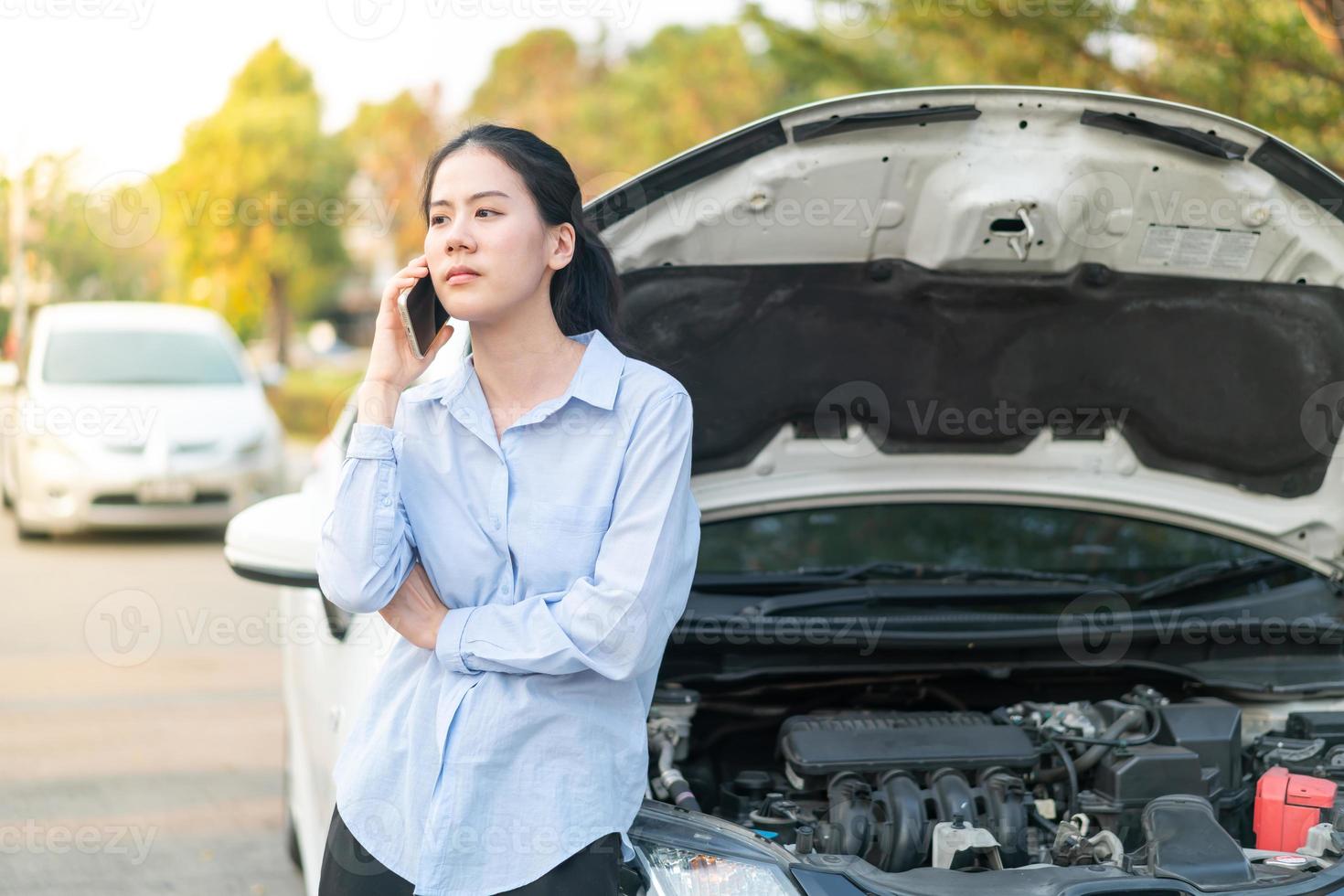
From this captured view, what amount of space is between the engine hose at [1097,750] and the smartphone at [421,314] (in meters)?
1.60

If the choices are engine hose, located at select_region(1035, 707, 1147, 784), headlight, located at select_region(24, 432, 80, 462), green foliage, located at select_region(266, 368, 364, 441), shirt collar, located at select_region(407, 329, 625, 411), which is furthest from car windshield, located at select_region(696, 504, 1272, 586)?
green foliage, located at select_region(266, 368, 364, 441)

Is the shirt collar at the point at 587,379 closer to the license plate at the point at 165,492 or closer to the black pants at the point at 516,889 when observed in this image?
the black pants at the point at 516,889

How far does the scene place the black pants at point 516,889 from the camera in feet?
6.05

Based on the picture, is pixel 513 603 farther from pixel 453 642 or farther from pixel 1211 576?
pixel 1211 576

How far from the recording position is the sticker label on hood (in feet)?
9.20

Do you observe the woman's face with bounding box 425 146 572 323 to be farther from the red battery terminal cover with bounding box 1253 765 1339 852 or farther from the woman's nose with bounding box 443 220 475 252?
the red battery terminal cover with bounding box 1253 765 1339 852

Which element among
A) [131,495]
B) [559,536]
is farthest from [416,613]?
[131,495]

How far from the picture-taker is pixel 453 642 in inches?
74.5

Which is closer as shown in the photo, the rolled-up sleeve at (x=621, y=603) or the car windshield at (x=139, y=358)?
the rolled-up sleeve at (x=621, y=603)

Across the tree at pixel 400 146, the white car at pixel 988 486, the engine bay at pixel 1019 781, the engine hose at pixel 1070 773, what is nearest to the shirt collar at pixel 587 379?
the white car at pixel 988 486

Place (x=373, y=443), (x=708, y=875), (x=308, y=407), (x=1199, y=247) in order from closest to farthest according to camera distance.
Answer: (x=373, y=443)
(x=708, y=875)
(x=1199, y=247)
(x=308, y=407)

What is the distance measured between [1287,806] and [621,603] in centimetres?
158

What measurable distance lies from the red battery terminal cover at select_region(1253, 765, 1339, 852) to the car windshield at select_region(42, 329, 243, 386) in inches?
362

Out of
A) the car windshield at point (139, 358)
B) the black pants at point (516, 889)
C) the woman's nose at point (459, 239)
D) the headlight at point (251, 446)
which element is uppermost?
the car windshield at point (139, 358)
